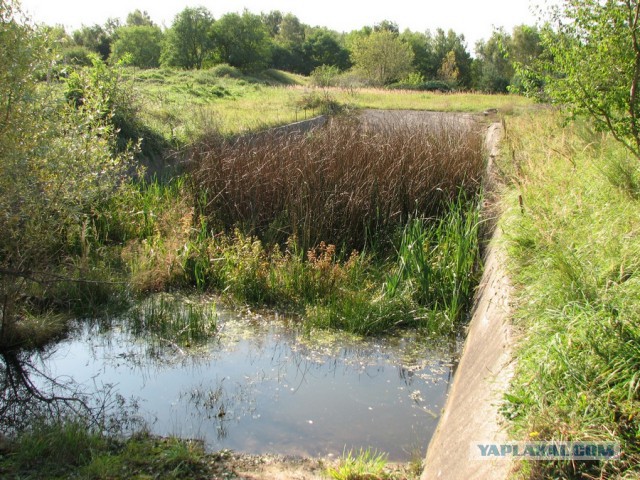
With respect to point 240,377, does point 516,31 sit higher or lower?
higher

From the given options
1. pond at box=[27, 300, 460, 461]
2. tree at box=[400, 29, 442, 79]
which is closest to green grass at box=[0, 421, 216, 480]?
pond at box=[27, 300, 460, 461]

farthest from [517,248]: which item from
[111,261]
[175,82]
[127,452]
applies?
[175,82]

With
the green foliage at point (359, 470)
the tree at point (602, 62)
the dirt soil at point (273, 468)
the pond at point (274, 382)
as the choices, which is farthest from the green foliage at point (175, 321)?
the tree at point (602, 62)

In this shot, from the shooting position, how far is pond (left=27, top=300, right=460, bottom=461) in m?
4.64

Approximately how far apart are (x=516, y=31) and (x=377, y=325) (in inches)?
1481

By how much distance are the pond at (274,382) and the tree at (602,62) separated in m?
2.96

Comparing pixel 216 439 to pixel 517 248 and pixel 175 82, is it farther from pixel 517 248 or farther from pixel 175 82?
pixel 175 82

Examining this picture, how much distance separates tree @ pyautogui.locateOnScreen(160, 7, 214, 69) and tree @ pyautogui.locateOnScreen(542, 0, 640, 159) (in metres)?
45.6

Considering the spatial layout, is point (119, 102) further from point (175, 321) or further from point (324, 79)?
point (324, 79)

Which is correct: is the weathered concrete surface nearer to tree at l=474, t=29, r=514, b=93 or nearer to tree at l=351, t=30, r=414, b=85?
tree at l=474, t=29, r=514, b=93

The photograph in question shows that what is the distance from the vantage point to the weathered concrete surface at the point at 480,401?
3045 mm

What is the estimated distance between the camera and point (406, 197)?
8.76m

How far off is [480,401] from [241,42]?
1929 inches

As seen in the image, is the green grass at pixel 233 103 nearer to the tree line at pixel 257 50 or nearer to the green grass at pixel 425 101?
the green grass at pixel 425 101
